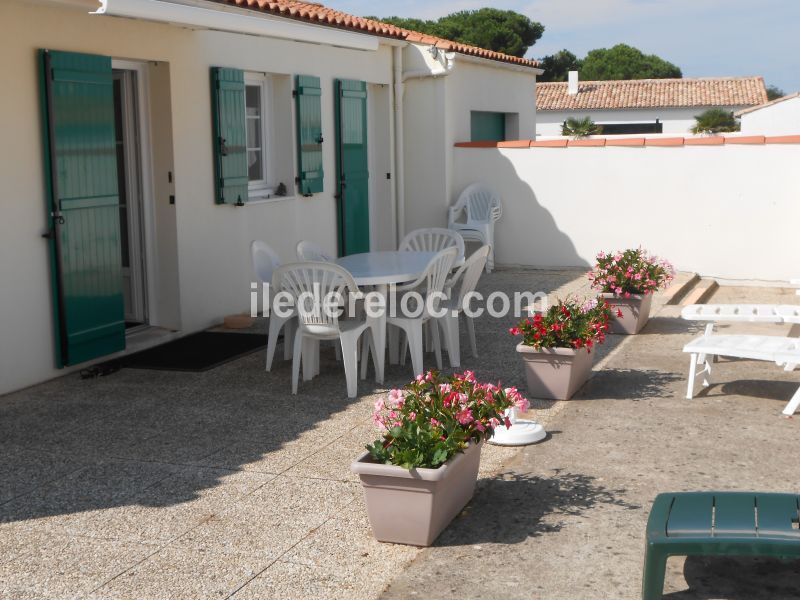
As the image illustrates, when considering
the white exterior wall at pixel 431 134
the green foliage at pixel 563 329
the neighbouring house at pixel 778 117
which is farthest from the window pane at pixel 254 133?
the neighbouring house at pixel 778 117

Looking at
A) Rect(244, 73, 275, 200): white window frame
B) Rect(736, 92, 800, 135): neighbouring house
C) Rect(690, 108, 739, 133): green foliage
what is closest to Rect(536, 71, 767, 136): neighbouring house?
Rect(690, 108, 739, 133): green foliage

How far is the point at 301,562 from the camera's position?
415 cm

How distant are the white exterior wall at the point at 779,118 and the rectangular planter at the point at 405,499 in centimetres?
3468

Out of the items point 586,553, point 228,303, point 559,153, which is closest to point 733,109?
point 559,153

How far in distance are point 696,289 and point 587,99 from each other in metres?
36.9

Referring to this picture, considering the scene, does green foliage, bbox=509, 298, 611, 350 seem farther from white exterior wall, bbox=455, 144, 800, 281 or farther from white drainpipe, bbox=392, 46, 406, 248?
white drainpipe, bbox=392, 46, 406, 248

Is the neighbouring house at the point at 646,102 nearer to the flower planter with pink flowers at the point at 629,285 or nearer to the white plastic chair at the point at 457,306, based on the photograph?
the flower planter with pink flowers at the point at 629,285

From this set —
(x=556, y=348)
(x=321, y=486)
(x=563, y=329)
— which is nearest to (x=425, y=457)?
(x=321, y=486)

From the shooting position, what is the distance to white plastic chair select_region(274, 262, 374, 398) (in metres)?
6.77

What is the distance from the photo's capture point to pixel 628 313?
890 cm

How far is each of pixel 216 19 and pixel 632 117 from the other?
A: 41353mm

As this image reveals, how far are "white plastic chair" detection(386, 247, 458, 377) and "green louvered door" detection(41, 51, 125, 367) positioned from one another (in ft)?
6.87

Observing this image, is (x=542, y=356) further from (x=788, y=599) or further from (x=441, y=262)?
(x=788, y=599)

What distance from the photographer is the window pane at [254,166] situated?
10.4 m
